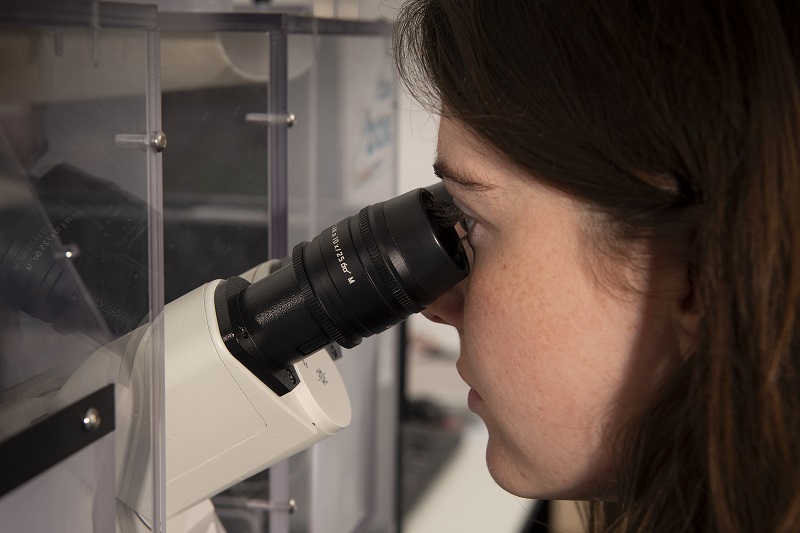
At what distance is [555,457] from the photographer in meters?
0.63

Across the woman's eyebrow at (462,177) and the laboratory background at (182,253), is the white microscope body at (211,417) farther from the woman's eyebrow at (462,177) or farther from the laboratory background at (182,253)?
the woman's eyebrow at (462,177)

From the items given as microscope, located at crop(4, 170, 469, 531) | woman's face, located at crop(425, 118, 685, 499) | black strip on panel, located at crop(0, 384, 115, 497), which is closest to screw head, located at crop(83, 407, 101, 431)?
black strip on panel, located at crop(0, 384, 115, 497)

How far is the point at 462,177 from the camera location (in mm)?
610

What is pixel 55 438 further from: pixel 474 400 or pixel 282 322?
pixel 474 400

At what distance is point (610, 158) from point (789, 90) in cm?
10

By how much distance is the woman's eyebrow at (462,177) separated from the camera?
0.60m

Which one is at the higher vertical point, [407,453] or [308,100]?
[308,100]

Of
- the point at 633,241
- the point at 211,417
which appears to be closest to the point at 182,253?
the point at 211,417

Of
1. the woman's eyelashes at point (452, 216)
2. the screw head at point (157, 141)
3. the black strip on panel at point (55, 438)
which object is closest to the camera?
the black strip on panel at point (55, 438)

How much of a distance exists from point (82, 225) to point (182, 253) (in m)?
0.26

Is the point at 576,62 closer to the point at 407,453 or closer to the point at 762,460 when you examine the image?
the point at 762,460

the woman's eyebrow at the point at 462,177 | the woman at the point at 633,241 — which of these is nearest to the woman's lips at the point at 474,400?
the woman at the point at 633,241

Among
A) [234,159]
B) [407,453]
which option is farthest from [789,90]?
[407,453]

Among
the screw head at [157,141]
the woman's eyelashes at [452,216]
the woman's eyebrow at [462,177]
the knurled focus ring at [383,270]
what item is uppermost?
the screw head at [157,141]
